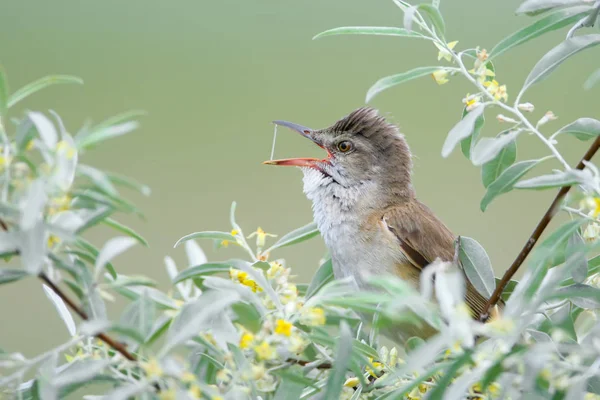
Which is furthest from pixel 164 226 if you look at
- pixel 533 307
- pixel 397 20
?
pixel 533 307

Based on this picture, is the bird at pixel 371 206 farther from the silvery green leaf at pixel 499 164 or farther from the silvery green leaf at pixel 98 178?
the silvery green leaf at pixel 98 178

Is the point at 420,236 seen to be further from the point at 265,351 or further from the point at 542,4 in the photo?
the point at 265,351

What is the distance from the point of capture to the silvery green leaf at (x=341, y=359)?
1.00m

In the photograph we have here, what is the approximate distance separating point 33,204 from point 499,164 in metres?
0.91

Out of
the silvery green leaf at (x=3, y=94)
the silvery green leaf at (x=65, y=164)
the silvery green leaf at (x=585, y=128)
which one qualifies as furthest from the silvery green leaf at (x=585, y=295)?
the silvery green leaf at (x=3, y=94)

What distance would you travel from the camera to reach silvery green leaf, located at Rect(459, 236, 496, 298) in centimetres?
152

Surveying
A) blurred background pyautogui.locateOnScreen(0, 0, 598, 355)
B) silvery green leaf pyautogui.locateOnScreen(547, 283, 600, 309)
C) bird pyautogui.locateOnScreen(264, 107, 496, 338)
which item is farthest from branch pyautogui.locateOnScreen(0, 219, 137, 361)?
blurred background pyautogui.locateOnScreen(0, 0, 598, 355)

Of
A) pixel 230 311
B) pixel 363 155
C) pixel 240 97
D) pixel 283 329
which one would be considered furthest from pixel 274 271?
pixel 240 97

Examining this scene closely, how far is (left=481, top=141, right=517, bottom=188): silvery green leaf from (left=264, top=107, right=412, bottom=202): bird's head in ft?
3.39

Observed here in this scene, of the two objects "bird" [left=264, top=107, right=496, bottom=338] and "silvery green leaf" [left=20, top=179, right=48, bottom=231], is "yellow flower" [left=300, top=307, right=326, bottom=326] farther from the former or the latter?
"bird" [left=264, top=107, right=496, bottom=338]

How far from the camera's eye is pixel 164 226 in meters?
5.95

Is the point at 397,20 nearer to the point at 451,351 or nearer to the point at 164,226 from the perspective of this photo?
the point at 164,226

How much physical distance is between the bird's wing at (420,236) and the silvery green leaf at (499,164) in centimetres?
77

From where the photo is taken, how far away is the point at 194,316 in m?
0.96
